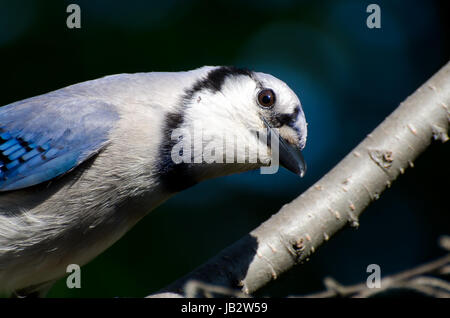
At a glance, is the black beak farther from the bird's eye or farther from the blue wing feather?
the blue wing feather

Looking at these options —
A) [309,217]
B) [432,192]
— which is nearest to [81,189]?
[309,217]

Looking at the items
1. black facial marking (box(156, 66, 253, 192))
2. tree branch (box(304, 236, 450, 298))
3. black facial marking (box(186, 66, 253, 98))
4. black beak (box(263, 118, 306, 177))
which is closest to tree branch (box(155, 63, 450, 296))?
black beak (box(263, 118, 306, 177))

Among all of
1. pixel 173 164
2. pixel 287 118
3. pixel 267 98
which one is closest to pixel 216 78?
pixel 267 98

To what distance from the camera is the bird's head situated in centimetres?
280

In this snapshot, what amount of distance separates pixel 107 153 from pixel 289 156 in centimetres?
88

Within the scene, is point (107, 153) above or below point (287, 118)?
below

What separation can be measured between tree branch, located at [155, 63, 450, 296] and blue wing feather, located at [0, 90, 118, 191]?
2.65ft

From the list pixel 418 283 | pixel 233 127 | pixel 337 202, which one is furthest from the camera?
pixel 233 127

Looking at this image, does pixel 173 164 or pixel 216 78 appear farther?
pixel 216 78

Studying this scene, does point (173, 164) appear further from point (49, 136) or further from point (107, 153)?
point (49, 136)

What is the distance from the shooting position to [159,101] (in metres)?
2.89

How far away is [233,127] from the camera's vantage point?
2.86 meters

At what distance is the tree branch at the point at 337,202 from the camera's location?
8.86 ft
